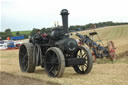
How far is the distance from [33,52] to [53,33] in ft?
4.30

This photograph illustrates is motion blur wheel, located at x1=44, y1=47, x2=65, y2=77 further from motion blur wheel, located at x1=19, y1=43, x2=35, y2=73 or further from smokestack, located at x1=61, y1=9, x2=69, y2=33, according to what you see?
motion blur wheel, located at x1=19, y1=43, x2=35, y2=73

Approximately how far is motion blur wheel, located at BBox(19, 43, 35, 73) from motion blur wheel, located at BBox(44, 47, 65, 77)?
3.64 feet

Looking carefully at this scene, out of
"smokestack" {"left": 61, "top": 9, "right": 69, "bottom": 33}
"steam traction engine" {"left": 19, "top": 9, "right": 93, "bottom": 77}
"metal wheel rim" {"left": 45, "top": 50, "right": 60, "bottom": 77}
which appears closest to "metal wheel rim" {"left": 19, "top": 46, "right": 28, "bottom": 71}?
"steam traction engine" {"left": 19, "top": 9, "right": 93, "bottom": 77}

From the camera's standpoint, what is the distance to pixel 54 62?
8539mm

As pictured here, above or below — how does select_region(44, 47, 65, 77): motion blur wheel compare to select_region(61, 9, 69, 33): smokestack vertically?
below

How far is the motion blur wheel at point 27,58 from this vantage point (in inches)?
386

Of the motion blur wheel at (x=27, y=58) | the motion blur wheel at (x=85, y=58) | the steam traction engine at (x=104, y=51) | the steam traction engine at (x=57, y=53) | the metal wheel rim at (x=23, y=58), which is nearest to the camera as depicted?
the steam traction engine at (x=57, y=53)

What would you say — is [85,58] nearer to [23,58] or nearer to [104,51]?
[23,58]

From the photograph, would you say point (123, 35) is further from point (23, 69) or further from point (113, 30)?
point (23, 69)

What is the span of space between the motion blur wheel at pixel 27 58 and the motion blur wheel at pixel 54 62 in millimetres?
1108

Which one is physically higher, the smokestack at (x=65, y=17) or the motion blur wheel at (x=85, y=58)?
the smokestack at (x=65, y=17)

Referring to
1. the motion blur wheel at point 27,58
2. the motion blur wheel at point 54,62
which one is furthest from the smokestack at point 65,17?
the motion blur wheel at point 27,58

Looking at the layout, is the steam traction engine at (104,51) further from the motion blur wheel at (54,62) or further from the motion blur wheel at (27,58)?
the motion blur wheel at (54,62)

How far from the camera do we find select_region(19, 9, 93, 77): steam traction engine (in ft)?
27.8
